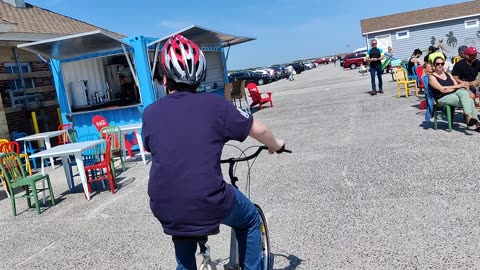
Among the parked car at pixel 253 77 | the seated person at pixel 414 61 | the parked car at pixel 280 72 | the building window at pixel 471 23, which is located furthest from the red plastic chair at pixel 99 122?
the building window at pixel 471 23

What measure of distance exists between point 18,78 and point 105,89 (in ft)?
7.37

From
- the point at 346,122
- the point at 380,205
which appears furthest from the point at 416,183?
the point at 346,122

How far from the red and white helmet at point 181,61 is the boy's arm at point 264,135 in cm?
38

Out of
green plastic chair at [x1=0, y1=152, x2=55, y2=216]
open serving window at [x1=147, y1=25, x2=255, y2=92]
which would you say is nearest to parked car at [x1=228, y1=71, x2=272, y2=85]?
open serving window at [x1=147, y1=25, x2=255, y2=92]

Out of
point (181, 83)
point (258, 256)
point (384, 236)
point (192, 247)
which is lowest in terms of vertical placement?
point (384, 236)

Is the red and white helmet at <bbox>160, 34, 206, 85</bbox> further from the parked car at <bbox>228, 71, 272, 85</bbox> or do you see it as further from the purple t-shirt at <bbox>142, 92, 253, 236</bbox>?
the parked car at <bbox>228, 71, 272, 85</bbox>

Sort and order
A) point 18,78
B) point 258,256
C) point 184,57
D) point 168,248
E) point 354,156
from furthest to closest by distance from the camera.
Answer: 1. point 18,78
2. point 354,156
3. point 168,248
4. point 258,256
5. point 184,57

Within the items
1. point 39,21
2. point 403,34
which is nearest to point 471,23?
point 403,34

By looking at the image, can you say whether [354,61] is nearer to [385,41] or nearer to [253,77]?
[385,41]

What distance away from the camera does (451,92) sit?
24.3ft

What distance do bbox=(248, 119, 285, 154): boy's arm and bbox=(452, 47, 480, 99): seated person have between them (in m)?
6.90

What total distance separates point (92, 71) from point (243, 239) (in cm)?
1067

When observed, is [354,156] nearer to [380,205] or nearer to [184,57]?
[380,205]

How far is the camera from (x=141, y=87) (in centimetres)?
1063
